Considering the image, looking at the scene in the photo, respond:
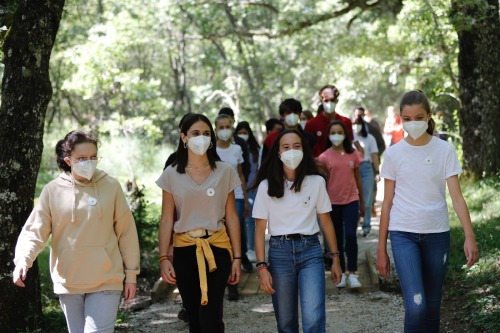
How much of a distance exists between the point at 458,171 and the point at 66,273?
2.85 metres

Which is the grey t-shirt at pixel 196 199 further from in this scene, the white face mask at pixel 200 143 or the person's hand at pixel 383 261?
the person's hand at pixel 383 261

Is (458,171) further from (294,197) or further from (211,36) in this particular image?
(211,36)

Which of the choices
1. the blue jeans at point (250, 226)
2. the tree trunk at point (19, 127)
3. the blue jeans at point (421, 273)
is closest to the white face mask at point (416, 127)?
the blue jeans at point (421, 273)

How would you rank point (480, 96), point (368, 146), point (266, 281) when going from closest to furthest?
point (266, 281) < point (368, 146) < point (480, 96)

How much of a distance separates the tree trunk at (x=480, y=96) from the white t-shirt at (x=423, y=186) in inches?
334

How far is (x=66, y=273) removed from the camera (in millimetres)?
5156

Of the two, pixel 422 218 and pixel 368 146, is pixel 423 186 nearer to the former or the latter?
pixel 422 218

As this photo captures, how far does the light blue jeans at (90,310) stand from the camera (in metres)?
5.11

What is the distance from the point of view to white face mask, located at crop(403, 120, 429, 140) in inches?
219

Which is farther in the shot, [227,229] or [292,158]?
[227,229]

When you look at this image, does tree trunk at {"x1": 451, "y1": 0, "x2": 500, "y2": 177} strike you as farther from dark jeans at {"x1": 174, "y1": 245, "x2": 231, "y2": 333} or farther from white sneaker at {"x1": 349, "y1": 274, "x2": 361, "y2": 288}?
dark jeans at {"x1": 174, "y1": 245, "x2": 231, "y2": 333}

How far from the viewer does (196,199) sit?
595 centimetres

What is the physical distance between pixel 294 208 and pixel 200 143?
0.91m

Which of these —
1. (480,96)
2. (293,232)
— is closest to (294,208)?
(293,232)
